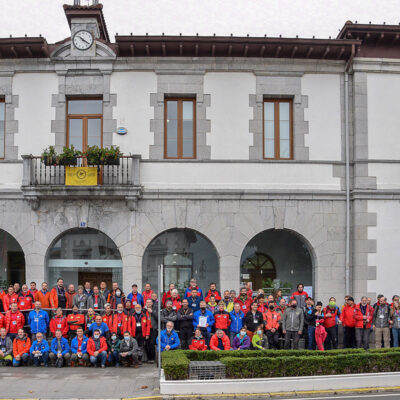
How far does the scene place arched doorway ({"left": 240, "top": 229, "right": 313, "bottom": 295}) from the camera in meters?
20.7

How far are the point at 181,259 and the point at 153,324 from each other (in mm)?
4315

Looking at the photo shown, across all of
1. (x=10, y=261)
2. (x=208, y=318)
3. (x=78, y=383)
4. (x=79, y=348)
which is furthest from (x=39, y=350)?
(x=10, y=261)

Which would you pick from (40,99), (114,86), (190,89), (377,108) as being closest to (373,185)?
(377,108)

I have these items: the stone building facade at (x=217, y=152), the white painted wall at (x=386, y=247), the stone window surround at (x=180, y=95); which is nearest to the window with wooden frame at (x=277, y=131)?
the stone building facade at (x=217, y=152)

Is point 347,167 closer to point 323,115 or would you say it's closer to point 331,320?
point 323,115

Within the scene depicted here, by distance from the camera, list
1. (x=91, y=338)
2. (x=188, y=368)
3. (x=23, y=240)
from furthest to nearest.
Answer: (x=23, y=240)
(x=91, y=338)
(x=188, y=368)

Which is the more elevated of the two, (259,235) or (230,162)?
(230,162)

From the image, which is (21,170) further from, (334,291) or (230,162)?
(334,291)

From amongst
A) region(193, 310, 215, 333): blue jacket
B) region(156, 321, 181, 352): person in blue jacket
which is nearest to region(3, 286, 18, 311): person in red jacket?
region(156, 321, 181, 352): person in blue jacket

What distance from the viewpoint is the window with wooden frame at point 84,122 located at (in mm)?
19828

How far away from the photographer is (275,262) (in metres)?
21.2

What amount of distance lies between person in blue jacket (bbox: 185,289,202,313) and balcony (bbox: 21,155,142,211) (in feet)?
12.0

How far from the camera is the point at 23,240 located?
19.3 metres

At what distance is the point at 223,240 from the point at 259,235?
198 cm
